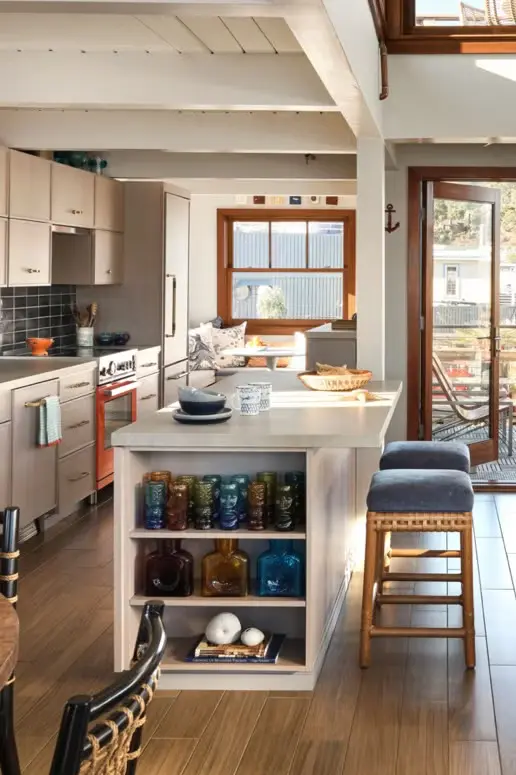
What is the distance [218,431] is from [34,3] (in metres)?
1.48

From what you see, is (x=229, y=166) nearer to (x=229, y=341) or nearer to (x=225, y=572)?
(x=229, y=341)

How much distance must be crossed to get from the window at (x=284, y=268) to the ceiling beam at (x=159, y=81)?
6.62 meters

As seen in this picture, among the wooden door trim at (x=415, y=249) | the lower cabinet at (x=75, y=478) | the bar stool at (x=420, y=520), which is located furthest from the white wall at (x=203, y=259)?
the bar stool at (x=420, y=520)

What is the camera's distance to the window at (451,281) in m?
7.67

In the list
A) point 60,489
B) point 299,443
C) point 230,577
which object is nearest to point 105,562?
point 60,489

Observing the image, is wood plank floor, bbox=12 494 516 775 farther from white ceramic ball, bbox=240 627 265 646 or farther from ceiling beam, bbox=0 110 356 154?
ceiling beam, bbox=0 110 356 154

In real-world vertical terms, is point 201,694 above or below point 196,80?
below

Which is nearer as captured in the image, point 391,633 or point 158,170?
point 391,633

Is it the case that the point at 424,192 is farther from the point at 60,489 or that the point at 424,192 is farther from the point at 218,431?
the point at 218,431

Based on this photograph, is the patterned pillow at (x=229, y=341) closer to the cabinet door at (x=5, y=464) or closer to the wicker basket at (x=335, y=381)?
the cabinet door at (x=5, y=464)

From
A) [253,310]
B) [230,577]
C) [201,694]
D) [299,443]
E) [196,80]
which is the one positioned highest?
[196,80]

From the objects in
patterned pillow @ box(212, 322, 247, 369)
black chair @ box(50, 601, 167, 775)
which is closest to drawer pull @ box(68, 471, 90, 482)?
patterned pillow @ box(212, 322, 247, 369)

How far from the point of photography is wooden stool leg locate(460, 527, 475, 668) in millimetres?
3877

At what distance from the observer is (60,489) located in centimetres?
619
